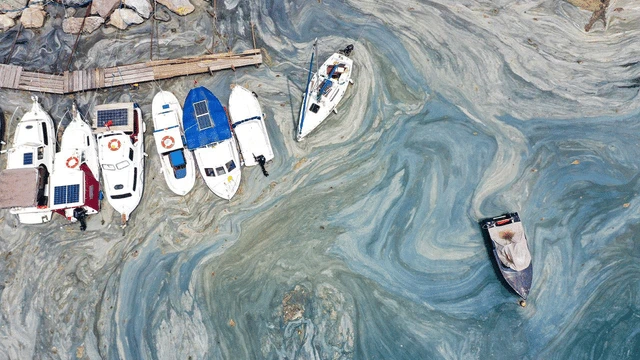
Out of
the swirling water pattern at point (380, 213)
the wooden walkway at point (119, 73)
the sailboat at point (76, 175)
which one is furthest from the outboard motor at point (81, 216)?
the wooden walkway at point (119, 73)

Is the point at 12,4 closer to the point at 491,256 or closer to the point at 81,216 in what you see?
the point at 81,216

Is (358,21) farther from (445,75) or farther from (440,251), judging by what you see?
(440,251)

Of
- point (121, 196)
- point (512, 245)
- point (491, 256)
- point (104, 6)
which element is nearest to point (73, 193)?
point (121, 196)

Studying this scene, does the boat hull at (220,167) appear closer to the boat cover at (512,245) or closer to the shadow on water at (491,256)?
the shadow on water at (491,256)

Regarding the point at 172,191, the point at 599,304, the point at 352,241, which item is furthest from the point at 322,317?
the point at 599,304

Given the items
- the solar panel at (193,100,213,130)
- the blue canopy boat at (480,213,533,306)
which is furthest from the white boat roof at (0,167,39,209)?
the blue canopy boat at (480,213,533,306)

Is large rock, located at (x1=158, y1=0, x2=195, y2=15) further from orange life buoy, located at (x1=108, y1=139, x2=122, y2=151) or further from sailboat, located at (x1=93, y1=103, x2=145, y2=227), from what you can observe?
orange life buoy, located at (x1=108, y1=139, x2=122, y2=151)
